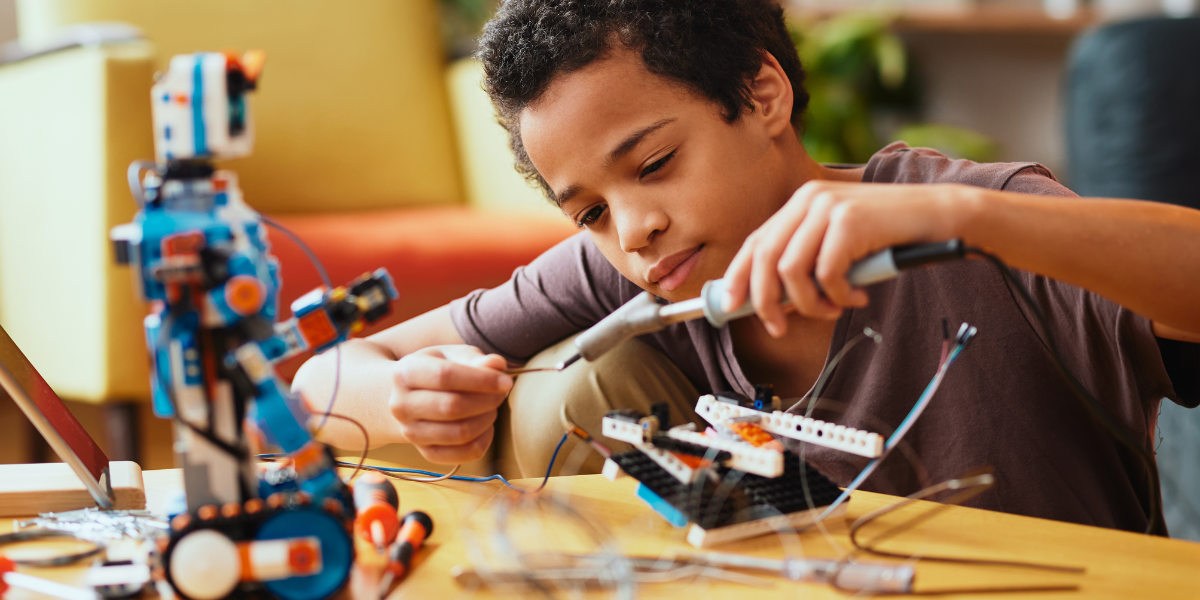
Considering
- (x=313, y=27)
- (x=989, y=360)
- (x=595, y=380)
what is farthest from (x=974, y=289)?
(x=313, y=27)

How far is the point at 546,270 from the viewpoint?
1.05 metres

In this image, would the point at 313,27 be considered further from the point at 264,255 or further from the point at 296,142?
the point at 264,255

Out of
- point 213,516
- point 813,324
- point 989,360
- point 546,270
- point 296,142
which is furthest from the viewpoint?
point 296,142

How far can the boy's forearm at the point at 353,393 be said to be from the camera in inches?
34.0

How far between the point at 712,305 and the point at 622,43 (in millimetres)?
331

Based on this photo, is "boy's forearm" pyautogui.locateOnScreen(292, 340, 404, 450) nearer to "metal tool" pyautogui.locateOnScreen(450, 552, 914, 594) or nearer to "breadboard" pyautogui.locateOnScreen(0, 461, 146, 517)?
"breadboard" pyautogui.locateOnScreen(0, 461, 146, 517)

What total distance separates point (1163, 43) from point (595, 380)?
4.03 feet

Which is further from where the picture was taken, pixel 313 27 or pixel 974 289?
pixel 313 27

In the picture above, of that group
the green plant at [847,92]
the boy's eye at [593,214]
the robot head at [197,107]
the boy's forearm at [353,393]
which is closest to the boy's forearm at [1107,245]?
the boy's eye at [593,214]

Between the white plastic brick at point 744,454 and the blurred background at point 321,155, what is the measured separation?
34.2 inches

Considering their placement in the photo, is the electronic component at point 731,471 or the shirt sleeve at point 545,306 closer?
the electronic component at point 731,471

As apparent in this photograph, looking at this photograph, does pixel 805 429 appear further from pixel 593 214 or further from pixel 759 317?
pixel 593 214

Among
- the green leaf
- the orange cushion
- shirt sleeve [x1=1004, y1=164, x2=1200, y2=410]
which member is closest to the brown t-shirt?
shirt sleeve [x1=1004, y1=164, x2=1200, y2=410]

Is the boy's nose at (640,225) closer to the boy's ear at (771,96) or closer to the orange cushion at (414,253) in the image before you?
the boy's ear at (771,96)
